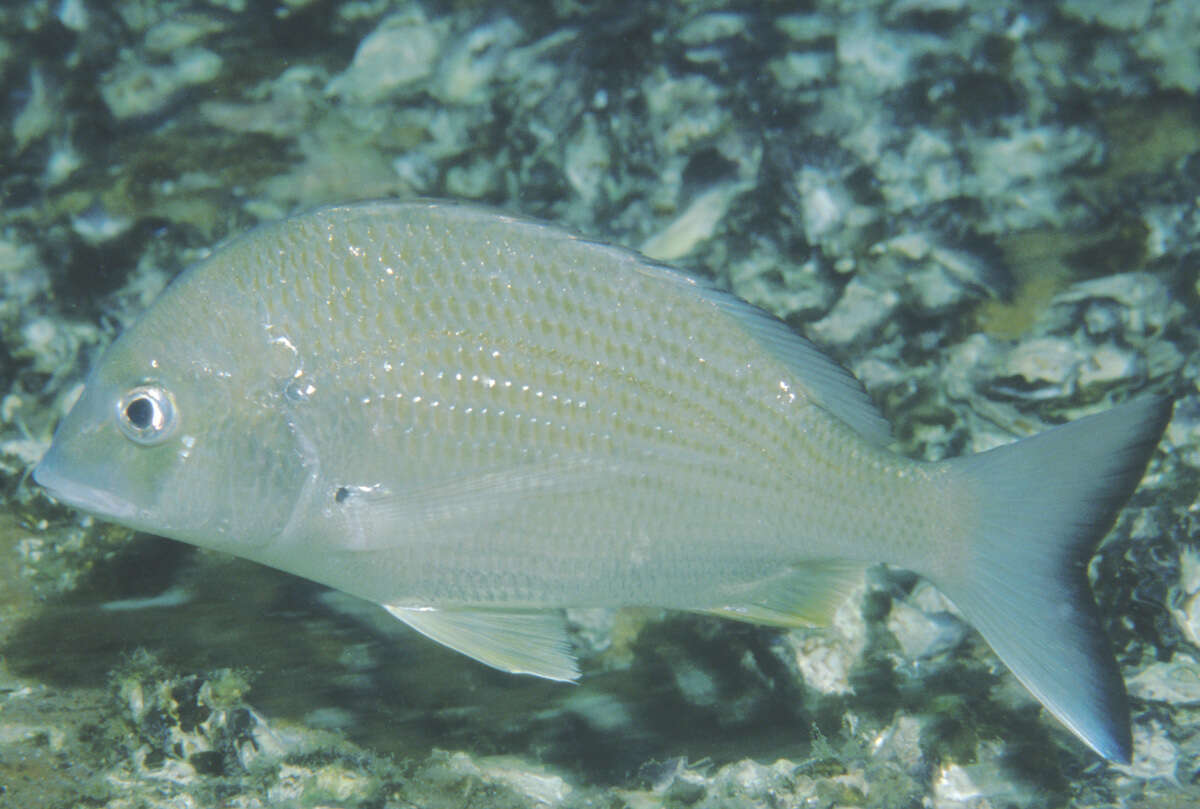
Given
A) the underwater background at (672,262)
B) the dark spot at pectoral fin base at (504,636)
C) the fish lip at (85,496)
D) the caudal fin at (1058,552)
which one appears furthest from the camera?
the underwater background at (672,262)

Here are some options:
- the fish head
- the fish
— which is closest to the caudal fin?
the fish

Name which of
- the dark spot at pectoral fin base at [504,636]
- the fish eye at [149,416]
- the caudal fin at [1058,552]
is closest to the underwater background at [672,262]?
the dark spot at pectoral fin base at [504,636]

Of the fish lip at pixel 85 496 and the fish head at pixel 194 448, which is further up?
the fish head at pixel 194 448

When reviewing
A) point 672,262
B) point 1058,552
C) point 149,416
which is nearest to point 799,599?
point 1058,552

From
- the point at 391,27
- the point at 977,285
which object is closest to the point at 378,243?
the point at 391,27

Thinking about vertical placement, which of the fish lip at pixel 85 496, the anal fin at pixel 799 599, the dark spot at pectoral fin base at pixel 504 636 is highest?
the fish lip at pixel 85 496

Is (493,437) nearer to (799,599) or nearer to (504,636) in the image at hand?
(504,636)

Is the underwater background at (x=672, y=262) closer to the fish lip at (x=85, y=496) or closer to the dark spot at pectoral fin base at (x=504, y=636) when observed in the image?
the dark spot at pectoral fin base at (x=504, y=636)

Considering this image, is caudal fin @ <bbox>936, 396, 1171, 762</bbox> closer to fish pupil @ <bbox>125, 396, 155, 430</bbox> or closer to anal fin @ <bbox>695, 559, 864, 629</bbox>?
anal fin @ <bbox>695, 559, 864, 629</bbox>
